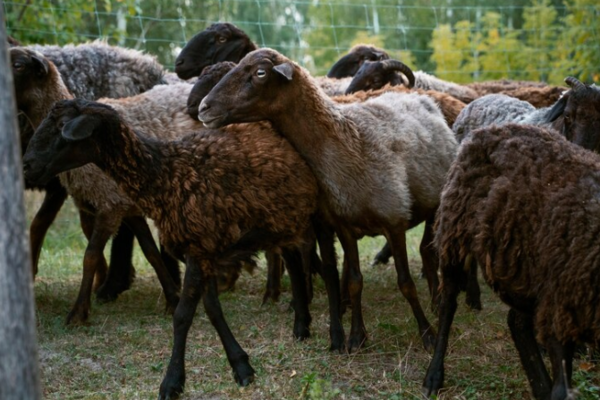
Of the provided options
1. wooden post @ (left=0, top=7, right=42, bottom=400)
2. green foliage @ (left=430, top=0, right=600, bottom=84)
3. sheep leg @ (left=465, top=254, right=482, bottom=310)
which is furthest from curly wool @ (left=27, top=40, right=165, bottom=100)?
green foliage @ (left=430, top=0, right=600, bottom=84)

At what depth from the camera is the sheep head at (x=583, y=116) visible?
7.29m

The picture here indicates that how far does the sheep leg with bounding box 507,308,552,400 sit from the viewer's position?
5676 millimetres

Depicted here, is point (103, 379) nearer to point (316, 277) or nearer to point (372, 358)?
point (372, 358)

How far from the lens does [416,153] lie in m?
7.34

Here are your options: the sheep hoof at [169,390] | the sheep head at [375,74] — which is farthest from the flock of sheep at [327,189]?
the sheep head at [375,74]

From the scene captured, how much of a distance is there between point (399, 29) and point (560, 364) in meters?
17.3

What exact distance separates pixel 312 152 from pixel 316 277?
A: 293cm

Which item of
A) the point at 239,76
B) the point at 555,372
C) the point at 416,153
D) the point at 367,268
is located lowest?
the point at 367,268

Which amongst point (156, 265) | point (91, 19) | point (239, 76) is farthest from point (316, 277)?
point (91, 19)

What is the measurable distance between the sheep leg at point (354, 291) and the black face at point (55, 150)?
194 cm

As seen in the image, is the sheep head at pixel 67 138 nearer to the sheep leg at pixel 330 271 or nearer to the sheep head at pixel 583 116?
the sheep leg at pixel 330 271

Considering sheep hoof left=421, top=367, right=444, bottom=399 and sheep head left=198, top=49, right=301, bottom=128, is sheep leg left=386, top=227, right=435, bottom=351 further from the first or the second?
sheep head left=198, top=49, right=301, bottom=128

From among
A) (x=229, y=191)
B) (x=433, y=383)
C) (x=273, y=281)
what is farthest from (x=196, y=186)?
(x=273, y=281)

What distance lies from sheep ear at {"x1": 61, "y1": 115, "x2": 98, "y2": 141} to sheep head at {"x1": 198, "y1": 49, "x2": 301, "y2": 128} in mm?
825
